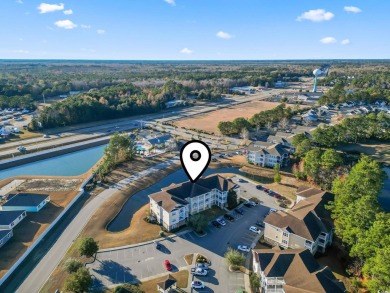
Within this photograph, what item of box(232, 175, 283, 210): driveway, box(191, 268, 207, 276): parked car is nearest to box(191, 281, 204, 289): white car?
box(191, 268, 207, 276): parked car

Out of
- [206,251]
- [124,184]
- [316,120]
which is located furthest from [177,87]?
[206,251]

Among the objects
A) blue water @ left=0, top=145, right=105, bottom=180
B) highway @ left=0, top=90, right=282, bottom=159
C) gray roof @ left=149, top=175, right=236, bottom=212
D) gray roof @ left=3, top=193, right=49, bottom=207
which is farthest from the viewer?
highway @ left=0, top=90, right=282, bottom=159

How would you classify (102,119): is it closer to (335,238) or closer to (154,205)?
(154,205)

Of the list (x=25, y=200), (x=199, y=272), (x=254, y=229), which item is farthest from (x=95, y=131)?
(x=199, y=272)

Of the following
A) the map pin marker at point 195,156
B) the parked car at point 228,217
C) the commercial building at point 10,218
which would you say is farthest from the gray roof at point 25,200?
the map pin marker at point 195,156

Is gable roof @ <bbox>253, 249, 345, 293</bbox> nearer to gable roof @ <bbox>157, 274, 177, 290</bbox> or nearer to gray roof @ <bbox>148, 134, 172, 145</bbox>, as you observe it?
gable roof @ <bbox>157, 274, 177, 290</bbox>

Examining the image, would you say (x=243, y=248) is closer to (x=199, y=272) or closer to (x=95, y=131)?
(x=199, y=272)
